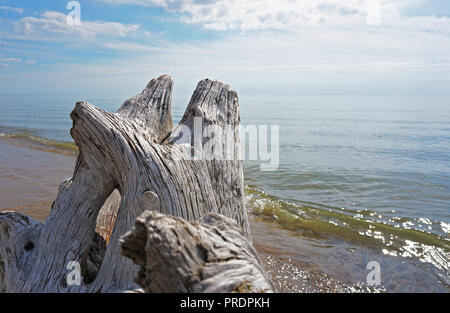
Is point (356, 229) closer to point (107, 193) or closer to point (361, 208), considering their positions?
point (361, 208)

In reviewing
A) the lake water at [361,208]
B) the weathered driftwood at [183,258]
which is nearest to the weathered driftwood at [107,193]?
the weathered driftwood at [183,258]

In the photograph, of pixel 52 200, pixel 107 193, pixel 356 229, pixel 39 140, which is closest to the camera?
pixel 107 193

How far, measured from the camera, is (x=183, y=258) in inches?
57.7

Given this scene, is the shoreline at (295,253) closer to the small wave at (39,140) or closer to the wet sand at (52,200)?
the wet sand at (52,200)

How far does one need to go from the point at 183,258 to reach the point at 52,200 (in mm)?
6431

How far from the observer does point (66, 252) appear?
9.82ft

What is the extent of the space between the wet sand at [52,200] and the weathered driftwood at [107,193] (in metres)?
1.78

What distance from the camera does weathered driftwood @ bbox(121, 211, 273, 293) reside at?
1.45 m

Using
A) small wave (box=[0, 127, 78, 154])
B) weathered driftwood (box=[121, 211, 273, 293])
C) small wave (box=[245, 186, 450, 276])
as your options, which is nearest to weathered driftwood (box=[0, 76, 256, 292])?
weathered driftwood (box=[121, 211, 273, 293])

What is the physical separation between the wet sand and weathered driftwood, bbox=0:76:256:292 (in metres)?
1.78

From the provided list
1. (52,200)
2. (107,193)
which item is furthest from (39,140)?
(107,193)

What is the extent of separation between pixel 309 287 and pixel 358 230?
2.49 m

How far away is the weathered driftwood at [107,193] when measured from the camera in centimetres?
284
